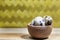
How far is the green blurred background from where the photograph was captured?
1.25 m

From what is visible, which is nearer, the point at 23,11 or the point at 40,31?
the point at 40,31

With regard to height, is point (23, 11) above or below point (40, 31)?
above

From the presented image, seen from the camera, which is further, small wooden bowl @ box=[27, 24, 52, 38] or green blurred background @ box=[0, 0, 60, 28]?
green blurred background @ box=[0, 0, 60, 28]

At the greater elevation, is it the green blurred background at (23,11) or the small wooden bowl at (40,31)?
the green blurred background at (23,11)

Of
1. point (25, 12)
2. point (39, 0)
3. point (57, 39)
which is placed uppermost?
point (39, 0)

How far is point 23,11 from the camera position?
1260 millimetres

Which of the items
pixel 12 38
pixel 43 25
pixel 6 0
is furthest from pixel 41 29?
pixel 6 0

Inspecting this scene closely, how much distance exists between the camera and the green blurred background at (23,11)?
125cm

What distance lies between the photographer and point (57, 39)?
3.31ft

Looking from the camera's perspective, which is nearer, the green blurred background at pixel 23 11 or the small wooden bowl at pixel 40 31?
the small wooden bowl at pixel 40 31

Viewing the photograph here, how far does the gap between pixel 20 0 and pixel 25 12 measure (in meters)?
0.12

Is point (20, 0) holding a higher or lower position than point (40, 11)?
higher

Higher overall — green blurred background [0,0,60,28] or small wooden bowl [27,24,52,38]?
green blurred background [0,0,60,28]

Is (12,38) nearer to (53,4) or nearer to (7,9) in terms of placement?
(7,9)
